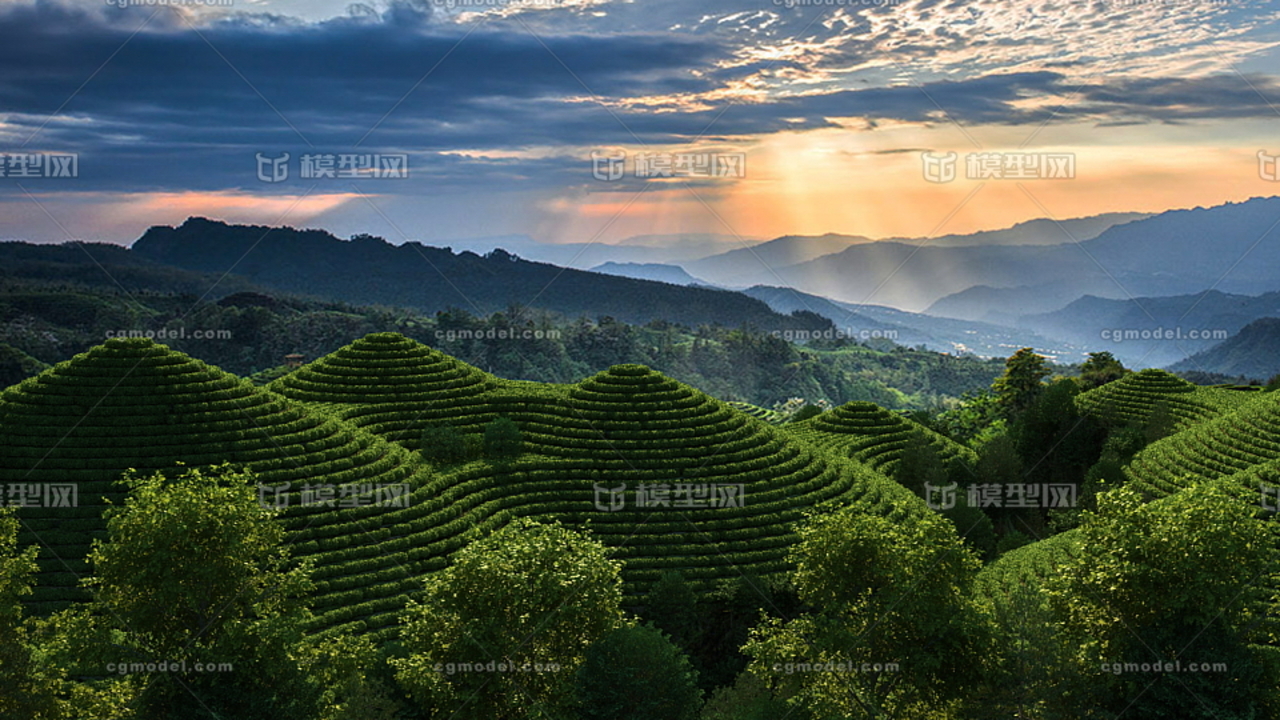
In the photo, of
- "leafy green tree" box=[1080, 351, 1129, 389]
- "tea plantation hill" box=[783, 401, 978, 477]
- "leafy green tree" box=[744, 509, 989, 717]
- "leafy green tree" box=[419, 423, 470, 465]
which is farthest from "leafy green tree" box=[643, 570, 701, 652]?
"leafy green tree" box=[1080, 351, 1129, 389]


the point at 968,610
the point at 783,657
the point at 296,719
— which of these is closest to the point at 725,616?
the point at 783,657

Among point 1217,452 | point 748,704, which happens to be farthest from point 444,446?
point 1217,452

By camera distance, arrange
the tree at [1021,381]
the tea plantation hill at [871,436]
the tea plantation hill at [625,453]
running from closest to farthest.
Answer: the tea plantation hill at [625,453] < the tea plantation hill at [871,436] < the tree at [1021,381]

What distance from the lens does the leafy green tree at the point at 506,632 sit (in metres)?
23.6

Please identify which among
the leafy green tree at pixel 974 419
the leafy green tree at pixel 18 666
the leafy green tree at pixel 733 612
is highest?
the leafy green tree at pixel 18 666

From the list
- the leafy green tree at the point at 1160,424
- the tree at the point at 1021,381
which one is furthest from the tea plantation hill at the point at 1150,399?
the tree at the point at 1021,381

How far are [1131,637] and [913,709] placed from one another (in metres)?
7.34

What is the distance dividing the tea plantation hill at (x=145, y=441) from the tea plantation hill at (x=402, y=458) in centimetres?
7

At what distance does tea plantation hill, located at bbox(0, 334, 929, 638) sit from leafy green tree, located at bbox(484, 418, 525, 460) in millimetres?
835

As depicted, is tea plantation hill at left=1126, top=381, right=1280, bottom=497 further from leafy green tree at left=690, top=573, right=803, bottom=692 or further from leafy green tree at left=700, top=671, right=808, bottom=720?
leafy green tree at left=700, top=671, right=808, bottom=720

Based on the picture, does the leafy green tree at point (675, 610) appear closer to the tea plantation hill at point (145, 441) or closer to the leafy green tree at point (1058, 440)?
the tea plantation hill at point (145, 441)

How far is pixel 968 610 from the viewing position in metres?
25.3

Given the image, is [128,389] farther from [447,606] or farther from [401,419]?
[447,606]

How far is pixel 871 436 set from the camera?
59344 mm
